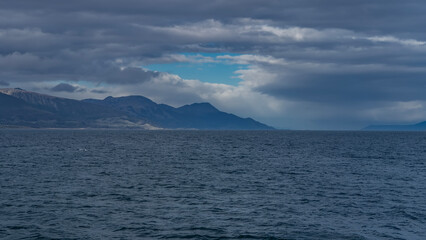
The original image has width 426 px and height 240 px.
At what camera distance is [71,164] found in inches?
3538

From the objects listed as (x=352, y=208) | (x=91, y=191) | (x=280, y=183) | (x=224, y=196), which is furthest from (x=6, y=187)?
(x=352, y=208)

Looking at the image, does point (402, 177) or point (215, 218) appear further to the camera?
point (402, 177)

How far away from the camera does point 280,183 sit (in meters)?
66.1

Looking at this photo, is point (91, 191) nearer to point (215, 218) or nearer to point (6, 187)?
point (6, 187)

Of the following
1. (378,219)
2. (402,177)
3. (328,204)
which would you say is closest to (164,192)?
(328,204)

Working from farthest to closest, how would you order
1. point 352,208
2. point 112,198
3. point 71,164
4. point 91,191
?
1. point 71,164
2. point 91,191
3. point 112,198
4. point 352,208

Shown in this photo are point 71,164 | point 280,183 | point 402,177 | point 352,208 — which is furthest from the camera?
point 71,164

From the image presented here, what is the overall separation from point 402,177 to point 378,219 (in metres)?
36.4

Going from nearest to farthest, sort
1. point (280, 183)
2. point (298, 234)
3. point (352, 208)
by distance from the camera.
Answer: point (298, 234)
point (352, 208)
point (280, 183)

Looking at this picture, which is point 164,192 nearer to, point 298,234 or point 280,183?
point 280,183

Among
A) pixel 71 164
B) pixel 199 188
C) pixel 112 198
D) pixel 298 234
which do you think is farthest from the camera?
pixel 71 164

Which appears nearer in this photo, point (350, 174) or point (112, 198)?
point (112, 198)

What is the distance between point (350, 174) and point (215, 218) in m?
44.8

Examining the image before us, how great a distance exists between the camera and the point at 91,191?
56406mm
